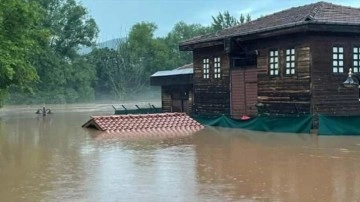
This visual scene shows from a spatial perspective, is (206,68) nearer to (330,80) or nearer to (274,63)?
(274,63)

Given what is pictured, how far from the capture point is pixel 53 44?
268ft

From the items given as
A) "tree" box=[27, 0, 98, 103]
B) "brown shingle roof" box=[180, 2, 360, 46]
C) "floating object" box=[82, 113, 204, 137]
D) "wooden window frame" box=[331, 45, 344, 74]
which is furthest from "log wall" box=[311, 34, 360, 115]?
"tree" box=[27, 0, 98, 103]

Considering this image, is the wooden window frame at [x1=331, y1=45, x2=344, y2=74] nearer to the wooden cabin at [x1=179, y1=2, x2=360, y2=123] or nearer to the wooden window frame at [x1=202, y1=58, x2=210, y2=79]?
the wooden cabin at [x1=179, y1=2, x2=360, y2=123]

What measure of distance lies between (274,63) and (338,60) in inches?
137

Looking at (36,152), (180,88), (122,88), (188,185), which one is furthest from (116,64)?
(188,185)

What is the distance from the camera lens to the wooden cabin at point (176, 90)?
39.5 m

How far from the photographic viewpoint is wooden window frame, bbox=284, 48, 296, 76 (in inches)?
1094

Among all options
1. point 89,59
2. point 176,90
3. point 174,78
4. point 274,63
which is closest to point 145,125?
point 274,63

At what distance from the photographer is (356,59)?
27.6m

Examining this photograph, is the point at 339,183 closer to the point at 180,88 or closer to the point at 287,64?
the point at 287,64

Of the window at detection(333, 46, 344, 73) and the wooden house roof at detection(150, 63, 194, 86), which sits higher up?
the window at detection(333, 46, 344, 73)

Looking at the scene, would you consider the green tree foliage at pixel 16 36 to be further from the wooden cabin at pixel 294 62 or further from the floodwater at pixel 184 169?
the wooden cabin at pixel 294 62

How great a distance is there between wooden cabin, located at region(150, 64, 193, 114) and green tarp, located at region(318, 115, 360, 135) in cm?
1586

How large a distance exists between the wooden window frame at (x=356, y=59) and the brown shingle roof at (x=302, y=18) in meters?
1.47
